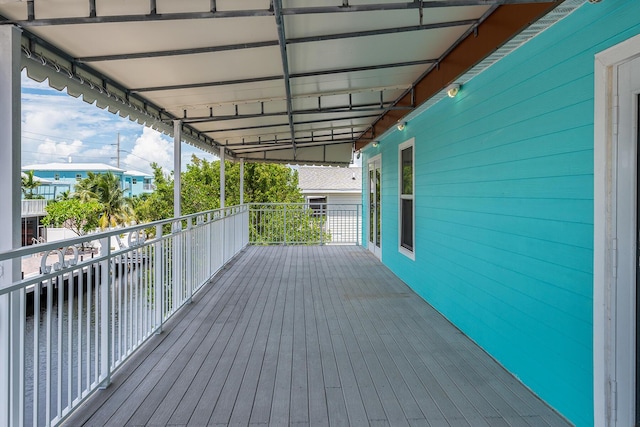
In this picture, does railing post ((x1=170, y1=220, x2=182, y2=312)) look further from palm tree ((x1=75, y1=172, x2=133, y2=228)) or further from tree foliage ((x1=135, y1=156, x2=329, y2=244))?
palm tree ((x1=75, y1=172, x2=133, y2=228))

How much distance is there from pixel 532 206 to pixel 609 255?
29.1 inches

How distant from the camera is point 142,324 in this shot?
3.47 m

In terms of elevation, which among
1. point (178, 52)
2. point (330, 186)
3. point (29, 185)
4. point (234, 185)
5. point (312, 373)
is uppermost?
point (29, 185)

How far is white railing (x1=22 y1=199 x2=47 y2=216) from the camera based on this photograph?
2839 cm

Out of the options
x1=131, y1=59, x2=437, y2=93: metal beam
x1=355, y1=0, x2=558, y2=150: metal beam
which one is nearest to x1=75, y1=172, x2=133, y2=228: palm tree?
x1=131, y1=59, x2=437, y2=93: metal beam

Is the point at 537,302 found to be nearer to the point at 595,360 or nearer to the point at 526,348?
the point at 526,348

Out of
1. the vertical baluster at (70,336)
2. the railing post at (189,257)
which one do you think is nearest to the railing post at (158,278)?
the railing post at (189,257)

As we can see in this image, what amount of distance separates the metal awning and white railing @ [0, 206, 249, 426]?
129 centimetres

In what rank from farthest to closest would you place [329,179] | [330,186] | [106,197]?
1. [106,197]
2. [329,179]
3. [330,186]

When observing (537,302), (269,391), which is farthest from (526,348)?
(269,391)

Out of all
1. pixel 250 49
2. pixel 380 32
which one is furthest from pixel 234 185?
pixel 380 32

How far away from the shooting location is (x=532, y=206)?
275 centimetres

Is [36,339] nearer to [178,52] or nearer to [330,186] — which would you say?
[178,52]

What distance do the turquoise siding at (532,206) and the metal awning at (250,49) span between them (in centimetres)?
27
